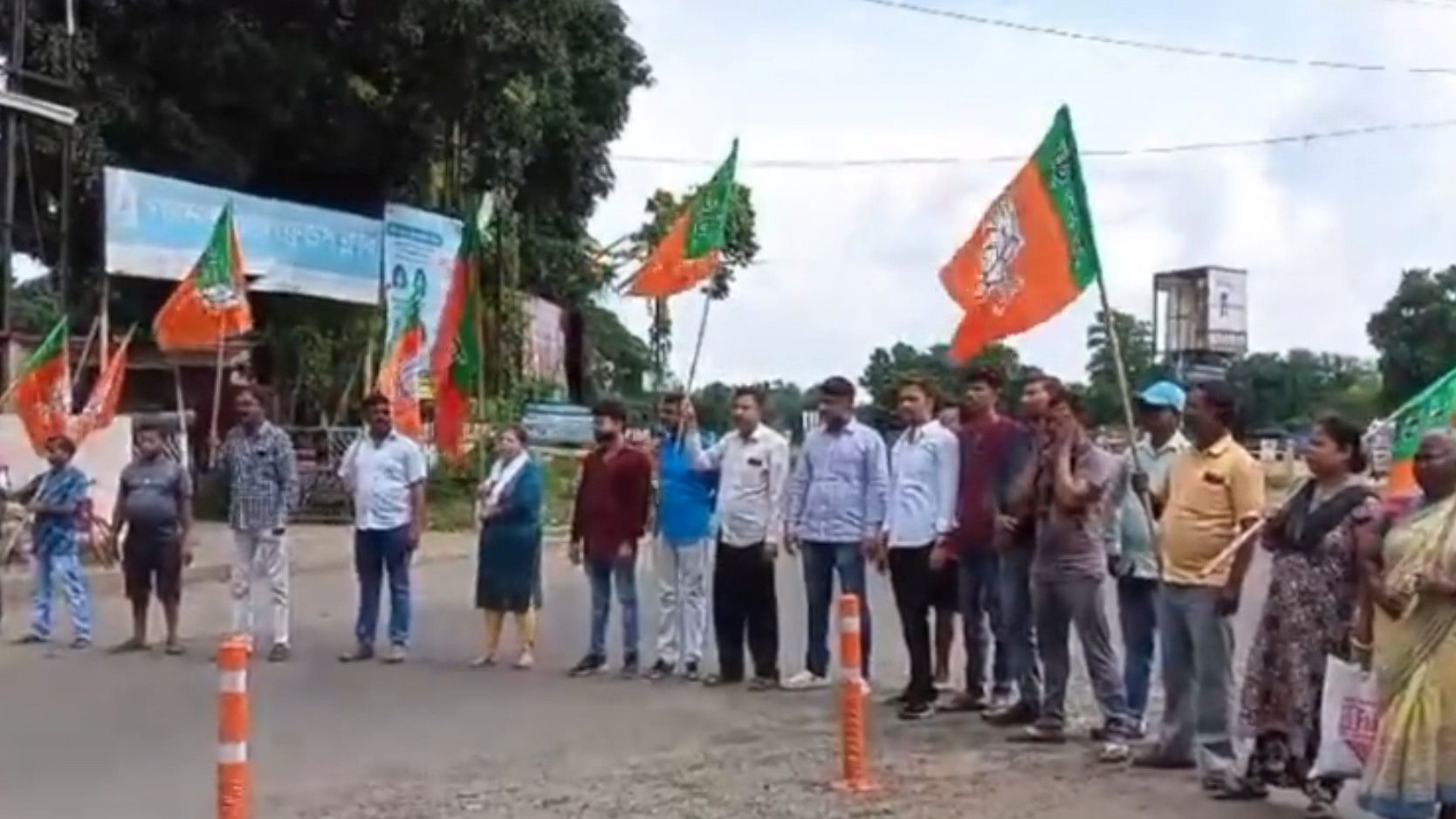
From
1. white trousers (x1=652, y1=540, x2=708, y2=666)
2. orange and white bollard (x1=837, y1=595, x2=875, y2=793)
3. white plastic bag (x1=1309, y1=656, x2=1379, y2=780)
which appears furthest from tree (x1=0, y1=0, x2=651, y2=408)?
white plastic bag (x1=1309, y1=656, x2=1379, y2=780)

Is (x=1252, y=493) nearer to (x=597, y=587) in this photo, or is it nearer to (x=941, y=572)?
(x=941, y=572)

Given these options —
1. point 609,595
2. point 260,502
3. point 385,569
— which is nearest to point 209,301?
point 260,502

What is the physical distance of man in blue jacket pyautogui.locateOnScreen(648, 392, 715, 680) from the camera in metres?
12.9

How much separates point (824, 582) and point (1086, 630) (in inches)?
105

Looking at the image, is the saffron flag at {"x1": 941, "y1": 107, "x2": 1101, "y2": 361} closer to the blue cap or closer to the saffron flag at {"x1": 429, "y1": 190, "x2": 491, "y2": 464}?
the blue cap

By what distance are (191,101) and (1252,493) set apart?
2255 cm

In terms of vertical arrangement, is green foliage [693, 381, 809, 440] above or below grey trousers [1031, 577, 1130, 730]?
above

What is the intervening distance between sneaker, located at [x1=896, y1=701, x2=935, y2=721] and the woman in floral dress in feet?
9.29

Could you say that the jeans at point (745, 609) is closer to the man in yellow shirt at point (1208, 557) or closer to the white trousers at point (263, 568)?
the white trousers at point (263, 568)

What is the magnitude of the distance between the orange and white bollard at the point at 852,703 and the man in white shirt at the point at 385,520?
5.56 metres

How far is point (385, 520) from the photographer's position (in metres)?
13.9

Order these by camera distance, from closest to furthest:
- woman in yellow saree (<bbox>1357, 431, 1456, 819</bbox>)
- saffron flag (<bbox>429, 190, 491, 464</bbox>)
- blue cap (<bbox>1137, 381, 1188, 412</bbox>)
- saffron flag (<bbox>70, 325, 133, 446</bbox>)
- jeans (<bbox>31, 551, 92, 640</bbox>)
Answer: woman in yellow saree (<bbox>1357, 431, 1456, 819</bbox>) → blue cap (<bbox>1137, 381, 1188, 412</bbox>) → jeans (<bbox>31, 551, 92, 640</bbox>) → saffron flag (<bbox>429, 190, 491, 464</bbox>) → saffron flag (<bbox>70, 325, 133, 446</bbox>)

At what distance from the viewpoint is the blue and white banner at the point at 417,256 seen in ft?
94.7

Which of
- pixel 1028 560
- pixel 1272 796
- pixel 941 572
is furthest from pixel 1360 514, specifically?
pixel 941 572
